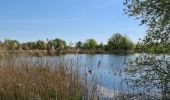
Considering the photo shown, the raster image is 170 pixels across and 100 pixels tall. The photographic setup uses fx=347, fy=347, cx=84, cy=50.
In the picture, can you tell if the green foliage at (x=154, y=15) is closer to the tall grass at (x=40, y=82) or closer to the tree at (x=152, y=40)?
the tree at (x=152, y=40)

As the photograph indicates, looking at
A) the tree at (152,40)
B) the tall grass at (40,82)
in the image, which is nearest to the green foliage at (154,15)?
the tree at (152,40)

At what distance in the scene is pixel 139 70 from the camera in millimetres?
9922

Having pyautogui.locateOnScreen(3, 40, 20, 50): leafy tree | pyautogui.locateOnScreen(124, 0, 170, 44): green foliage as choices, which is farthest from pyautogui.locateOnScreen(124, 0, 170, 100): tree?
pyautogui.locateOnScreen(3, 40, 20, 50): leafy tree

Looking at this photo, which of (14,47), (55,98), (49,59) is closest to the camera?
(55,98)

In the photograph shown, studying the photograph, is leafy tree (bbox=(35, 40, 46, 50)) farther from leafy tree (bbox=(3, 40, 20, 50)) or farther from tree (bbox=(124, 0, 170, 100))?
tree (bbox=(124, 0, 170, 100))

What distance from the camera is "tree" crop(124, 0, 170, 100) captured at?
9.37 m

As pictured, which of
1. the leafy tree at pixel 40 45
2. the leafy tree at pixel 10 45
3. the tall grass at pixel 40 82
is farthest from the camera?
the leafy tree at pixel 10 45

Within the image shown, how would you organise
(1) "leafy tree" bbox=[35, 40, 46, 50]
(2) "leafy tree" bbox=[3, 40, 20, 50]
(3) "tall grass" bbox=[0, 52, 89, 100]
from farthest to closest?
(2) "leafy tree" bbox=[3, 40, 20, 50] < (1) "leafy tree" bbox=[35, 40, 46, 50] < (3) "tall grass" bbox=[0, 52, 89, 100]

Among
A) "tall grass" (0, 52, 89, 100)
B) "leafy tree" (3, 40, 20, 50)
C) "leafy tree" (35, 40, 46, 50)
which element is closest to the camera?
"tall grass" (0, 52, 89, 100)

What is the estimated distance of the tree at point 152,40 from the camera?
9373 millimetres

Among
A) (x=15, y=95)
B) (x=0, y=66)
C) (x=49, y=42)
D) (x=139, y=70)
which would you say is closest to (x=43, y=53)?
(x=49, y=42)

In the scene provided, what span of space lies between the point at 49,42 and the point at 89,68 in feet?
6.30

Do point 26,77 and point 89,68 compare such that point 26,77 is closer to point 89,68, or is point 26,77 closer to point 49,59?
point 49,59

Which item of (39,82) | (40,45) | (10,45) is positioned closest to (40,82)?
(39,82)
